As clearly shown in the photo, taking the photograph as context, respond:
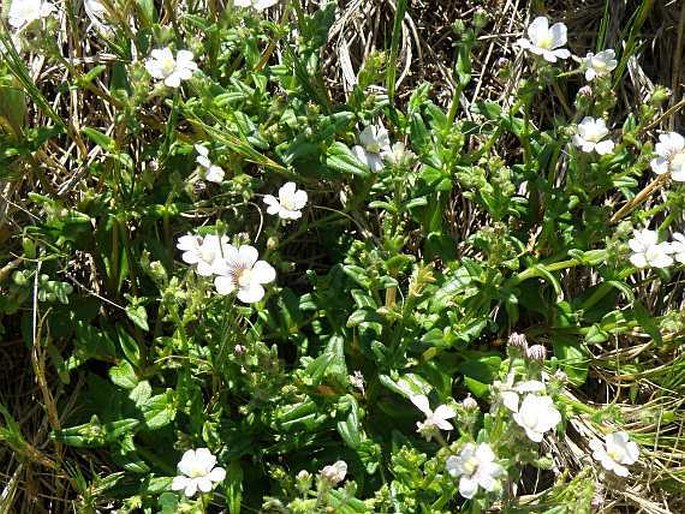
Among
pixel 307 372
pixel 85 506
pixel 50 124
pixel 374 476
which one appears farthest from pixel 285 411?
pixel 50 124

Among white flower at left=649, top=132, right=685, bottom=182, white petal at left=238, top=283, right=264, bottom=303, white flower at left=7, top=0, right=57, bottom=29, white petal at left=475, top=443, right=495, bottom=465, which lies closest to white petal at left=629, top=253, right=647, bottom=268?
white flower at left=649, top=132, right=685, bottom=182

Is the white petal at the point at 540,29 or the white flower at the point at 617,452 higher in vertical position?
the white petal at the point at 540,29

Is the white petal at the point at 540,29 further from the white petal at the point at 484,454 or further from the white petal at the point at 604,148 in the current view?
the white petal at the point at 484,454

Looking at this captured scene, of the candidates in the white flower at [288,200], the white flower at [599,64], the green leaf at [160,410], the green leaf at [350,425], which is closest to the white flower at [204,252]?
the white flower at [288,200]

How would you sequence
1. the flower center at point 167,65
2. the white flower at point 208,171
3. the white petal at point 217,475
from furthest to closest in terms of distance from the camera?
1. the white flower at point 208,171
2. the flower center at point 167,65
3. the white petal at point 217,475

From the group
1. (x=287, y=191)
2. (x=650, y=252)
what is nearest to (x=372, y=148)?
(x=287, y=191)

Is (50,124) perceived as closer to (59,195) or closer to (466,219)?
(59,195)

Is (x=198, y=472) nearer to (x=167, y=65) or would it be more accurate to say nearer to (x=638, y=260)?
(x=167, y=65)

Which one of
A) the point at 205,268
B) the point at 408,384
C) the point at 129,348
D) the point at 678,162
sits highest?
the point at 205,268
